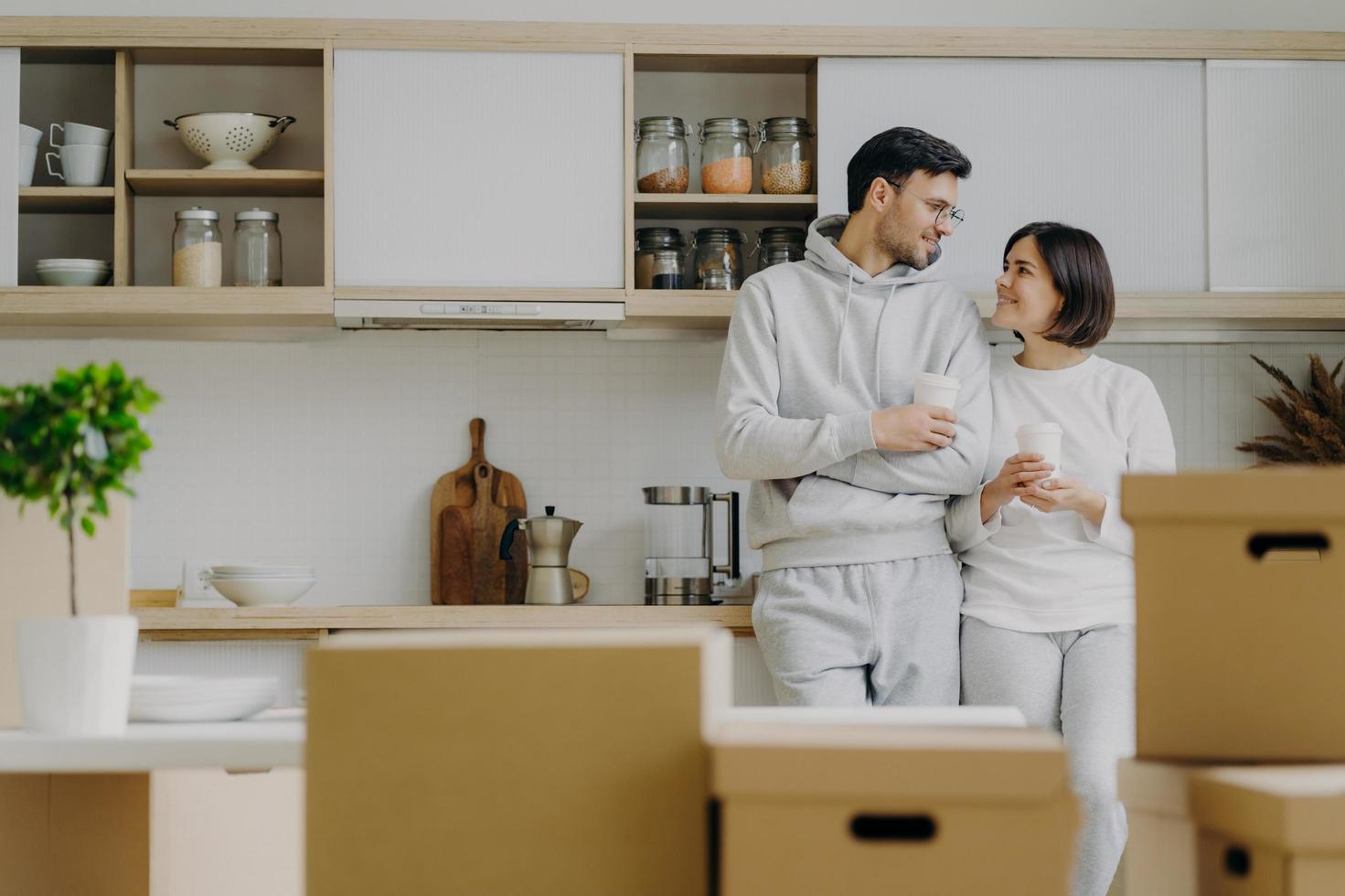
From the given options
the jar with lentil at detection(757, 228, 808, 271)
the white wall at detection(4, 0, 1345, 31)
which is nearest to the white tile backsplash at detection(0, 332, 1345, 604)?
the jar with lentil at detection(757, 228, 808, 271)

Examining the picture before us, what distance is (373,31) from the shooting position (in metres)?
3.25

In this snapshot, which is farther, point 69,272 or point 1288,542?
point 69,272

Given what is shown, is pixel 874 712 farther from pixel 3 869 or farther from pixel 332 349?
pixel 332 349

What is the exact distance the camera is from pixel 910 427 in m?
2.37

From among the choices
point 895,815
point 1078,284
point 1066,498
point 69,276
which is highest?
point 69,276

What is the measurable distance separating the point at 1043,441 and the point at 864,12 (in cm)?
175

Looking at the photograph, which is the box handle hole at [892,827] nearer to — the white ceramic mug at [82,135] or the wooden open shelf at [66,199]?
the wooden open shelf at [66,199]

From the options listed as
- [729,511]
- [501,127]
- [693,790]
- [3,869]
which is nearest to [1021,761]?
[693,790]

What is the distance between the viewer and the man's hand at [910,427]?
2.37 metres

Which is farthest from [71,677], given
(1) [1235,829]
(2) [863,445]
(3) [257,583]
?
(3) [257,583]

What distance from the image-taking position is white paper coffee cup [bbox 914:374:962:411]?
7.84ft

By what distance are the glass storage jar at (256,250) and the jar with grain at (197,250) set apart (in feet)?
0.16

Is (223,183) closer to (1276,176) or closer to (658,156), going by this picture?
(658,156)

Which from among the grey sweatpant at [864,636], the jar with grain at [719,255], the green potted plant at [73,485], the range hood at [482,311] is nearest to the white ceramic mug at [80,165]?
the range hood at [482,311]
